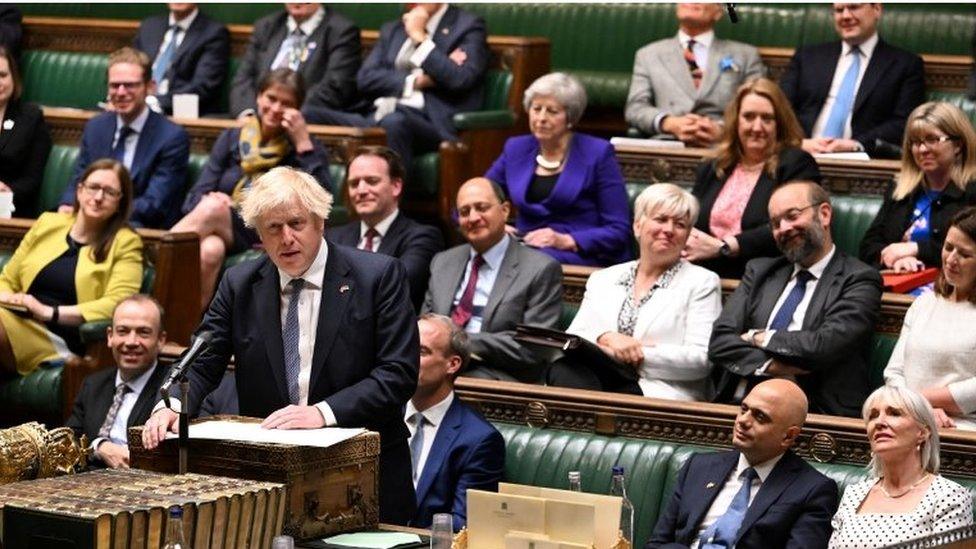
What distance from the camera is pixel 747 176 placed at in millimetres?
5746

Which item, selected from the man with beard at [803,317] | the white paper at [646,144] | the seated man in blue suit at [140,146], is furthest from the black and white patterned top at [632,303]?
the seated man in blue suit at [140,146]

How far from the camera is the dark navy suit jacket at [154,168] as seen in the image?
6637 millimetres

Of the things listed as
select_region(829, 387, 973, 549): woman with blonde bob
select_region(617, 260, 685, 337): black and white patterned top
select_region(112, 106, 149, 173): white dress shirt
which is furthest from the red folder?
select_region(112, 106, 149, 173): white dress shirt

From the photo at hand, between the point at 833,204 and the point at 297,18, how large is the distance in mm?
2622

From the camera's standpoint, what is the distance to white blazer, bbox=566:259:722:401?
5.03 m

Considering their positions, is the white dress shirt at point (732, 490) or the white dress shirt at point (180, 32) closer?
the white dress shirt at point (732, 490)

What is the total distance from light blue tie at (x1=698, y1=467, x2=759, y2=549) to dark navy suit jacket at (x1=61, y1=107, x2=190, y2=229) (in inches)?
125

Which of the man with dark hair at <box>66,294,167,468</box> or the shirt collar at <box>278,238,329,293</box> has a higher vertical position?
the shirt collar at <box>278,238,329,293</box>

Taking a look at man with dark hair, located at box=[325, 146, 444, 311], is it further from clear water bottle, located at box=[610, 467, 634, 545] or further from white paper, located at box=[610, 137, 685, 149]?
clear water bottle, located at box=[610, 467, 634, 545]

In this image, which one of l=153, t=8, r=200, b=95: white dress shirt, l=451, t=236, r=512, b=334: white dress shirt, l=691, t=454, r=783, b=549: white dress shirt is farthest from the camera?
l=153, t=8, r=200, b=95: white dress shirt

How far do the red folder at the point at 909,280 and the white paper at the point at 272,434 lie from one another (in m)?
2.20

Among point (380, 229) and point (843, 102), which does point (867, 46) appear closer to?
point (843, 102)

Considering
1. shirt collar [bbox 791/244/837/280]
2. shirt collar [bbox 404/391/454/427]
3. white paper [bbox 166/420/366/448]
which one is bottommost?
shirt collar [bbox 404/391/454/427]

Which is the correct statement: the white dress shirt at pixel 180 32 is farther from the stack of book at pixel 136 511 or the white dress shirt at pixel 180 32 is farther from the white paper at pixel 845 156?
the stack of book at pixel 136 511
